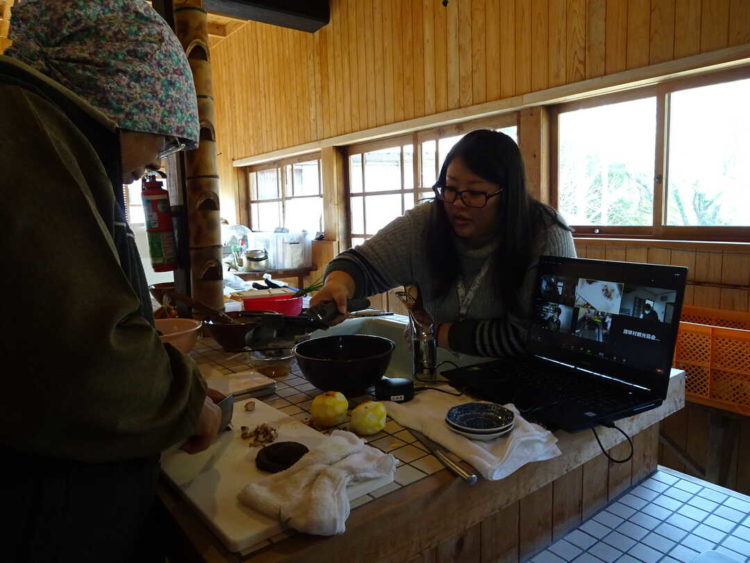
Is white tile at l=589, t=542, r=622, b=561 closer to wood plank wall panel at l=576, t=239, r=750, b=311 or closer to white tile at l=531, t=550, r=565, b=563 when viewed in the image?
white tile at l=531, t=550, r=565, b=563

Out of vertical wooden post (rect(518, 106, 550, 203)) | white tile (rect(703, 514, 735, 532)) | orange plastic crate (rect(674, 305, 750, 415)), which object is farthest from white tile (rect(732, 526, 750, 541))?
vertical wooden post (rect(518, 106, 550, 203))

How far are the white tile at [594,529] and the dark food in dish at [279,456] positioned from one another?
57 cm

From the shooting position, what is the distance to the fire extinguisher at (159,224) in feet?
5.86

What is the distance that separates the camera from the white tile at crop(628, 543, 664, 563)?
867 mm

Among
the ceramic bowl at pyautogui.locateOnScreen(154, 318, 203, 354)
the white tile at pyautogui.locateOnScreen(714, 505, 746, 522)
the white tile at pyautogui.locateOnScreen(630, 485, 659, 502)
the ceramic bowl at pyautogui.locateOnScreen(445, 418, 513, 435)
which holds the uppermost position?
the ceramic bowl at pyautogui.locateOnScreen(154, 318, 203, 354)

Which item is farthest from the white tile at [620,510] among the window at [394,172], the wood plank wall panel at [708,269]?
the window at [394,172]

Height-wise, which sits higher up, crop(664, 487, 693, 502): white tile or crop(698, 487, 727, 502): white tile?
crop(698, 487, 727, 502): white tile

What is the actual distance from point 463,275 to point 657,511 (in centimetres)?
73

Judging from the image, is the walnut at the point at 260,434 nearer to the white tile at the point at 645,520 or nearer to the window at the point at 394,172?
the white tile at the point at 645,520

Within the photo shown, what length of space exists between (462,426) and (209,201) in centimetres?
133

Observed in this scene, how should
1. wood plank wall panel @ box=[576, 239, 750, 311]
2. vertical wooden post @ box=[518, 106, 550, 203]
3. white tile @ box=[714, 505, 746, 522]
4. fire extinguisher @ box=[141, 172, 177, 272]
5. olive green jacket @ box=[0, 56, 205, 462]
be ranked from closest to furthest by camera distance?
olive green jacket @ box=[0, 56, 205, 462], white tile @ box=[714, 505, 746, 522], fire extinguisher @ box=[141, 172, 177, 272], wood plank wall panel @ box=[576, 239, 750, 311], vertical wooden post @ box=[518, 106, 550, 203]

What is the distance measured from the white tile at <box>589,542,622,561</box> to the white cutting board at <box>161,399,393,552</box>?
1.40ft

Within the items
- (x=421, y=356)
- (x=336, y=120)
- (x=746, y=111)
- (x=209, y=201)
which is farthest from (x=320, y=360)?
(x=336, y=120)

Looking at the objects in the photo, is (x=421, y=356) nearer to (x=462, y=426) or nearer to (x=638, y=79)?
(x=462, y=426)
